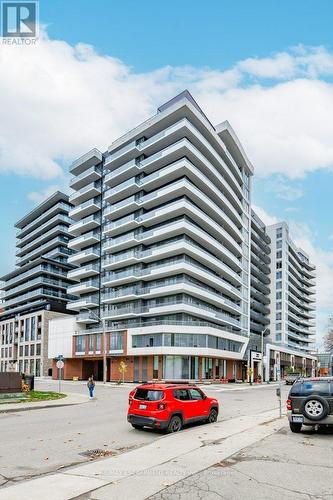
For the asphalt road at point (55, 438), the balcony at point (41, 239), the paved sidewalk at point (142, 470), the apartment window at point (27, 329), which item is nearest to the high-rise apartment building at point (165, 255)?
the apartment window at point (27, 329)

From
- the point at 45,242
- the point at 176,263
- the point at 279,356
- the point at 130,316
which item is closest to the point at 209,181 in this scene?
the point at 176,263

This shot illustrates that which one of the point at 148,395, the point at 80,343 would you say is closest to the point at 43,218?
the point at 80,343

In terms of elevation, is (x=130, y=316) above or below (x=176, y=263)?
below

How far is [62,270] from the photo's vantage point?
106812mm

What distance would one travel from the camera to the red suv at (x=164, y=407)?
1531cm

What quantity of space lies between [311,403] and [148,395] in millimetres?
5091

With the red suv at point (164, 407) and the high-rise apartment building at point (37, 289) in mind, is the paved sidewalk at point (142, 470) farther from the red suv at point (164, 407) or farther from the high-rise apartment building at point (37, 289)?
the high-rise apartment building at point (37, 289)

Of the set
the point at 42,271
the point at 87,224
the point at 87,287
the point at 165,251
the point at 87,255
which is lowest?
the point at 87,287

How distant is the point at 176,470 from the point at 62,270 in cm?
9988

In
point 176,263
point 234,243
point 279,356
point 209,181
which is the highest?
point 209,181

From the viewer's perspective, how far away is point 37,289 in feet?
340

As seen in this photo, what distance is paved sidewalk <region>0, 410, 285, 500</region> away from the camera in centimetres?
806

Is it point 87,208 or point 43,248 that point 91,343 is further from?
point 43,248

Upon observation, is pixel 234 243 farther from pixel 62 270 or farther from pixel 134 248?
pixel 62 270
